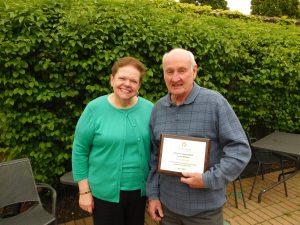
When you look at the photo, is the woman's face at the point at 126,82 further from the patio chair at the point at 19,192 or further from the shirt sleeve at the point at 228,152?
the patio chair at the point at 19,192

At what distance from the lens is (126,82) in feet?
7.18

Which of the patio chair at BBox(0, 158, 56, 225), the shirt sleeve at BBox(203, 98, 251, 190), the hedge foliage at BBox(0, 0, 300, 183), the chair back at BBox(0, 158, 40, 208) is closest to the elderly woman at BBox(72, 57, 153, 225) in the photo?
the shirt sleeve at BBox(203, 98, 251, 190)

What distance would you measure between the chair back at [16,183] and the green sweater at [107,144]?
43.3 inches

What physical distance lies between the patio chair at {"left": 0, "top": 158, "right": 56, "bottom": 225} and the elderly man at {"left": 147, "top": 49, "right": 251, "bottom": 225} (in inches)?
57.3

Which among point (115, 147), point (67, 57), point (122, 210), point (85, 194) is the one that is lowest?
point (122, 210)

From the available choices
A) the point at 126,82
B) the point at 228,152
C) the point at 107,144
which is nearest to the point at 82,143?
the point at 107,144

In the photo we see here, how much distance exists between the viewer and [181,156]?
6.56 feet

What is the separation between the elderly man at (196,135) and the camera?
6.32 ft

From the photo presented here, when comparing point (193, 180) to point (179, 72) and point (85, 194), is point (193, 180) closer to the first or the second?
point (179, 72)

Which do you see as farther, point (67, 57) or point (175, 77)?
point (67, 57)

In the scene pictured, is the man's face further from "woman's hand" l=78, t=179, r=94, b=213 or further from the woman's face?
"woman's hand" l=78, t=179, r=94, b=213

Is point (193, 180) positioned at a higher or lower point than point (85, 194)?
higher

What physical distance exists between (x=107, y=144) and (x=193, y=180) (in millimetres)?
684

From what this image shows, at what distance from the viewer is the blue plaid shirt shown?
1920 mm
